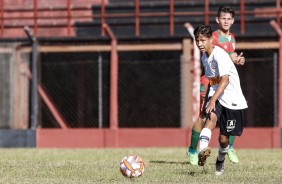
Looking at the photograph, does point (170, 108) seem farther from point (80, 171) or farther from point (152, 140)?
point (80, 171)

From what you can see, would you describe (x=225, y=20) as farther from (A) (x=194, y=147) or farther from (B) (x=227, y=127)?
(B) (x=227, y=127)

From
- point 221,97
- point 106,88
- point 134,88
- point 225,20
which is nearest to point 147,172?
point 221,97

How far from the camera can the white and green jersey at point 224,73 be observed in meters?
10.7

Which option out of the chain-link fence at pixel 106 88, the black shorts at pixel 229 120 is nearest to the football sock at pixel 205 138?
the black shorts at pixel 229 120

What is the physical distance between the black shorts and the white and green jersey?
0.17ft

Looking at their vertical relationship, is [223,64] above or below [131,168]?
above

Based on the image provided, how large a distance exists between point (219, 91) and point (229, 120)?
417 mm

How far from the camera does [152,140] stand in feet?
64.5

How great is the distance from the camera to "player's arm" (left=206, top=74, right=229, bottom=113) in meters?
10.5

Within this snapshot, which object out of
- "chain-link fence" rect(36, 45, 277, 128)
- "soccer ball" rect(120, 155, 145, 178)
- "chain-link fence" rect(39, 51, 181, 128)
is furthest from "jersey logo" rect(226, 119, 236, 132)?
"chain-link fence" rect(39, 51, 181, 128)

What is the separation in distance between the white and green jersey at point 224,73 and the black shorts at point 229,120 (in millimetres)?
51

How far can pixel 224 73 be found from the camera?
1061 centimetres

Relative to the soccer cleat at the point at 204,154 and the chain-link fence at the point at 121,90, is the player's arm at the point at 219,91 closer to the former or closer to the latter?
the soccer cleat at the point at 204,154

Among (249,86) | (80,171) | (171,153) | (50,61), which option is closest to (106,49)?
(50,61)
